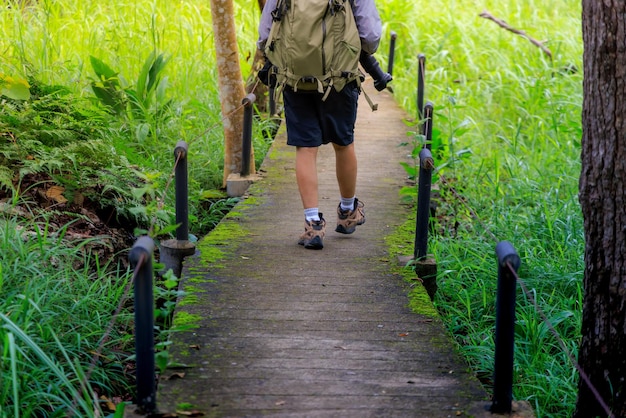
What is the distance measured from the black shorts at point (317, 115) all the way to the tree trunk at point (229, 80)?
2.02 metres

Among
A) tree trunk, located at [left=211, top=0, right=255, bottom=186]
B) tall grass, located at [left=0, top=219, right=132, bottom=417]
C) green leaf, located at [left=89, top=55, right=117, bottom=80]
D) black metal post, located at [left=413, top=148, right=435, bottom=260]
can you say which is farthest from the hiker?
green leaf, located at [left=89, top=55, right=117, bottom=80]

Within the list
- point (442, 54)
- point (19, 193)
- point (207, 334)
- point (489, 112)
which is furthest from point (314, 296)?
point (442, 54)

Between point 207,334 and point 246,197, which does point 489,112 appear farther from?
point 207,334

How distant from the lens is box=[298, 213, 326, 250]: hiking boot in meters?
5.04

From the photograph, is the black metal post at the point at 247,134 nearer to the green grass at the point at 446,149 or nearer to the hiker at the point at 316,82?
the green grass at the point at 446,149

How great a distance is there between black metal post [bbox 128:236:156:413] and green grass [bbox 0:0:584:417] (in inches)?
11.6

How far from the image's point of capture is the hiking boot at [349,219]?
535 cm

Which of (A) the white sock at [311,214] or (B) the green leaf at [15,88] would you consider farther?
(B) the green leaf at [15,88]

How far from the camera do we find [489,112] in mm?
10422

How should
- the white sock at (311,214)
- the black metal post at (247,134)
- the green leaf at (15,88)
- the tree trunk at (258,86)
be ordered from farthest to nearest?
the tree trunk at (258,86), the black metal post at (247,134), the green leaf at (15,88), the white sock at (311,214)

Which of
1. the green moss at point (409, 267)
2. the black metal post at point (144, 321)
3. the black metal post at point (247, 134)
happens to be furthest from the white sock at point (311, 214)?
the black metal post at point (144, 321)

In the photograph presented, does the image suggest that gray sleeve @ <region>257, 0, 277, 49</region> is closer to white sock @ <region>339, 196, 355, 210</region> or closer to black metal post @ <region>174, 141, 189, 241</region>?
black metal post @ <region>174, 141, 189, 241</region>

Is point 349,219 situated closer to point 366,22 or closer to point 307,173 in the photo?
point 307,173

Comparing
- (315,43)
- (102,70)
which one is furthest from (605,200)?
(102,70)
